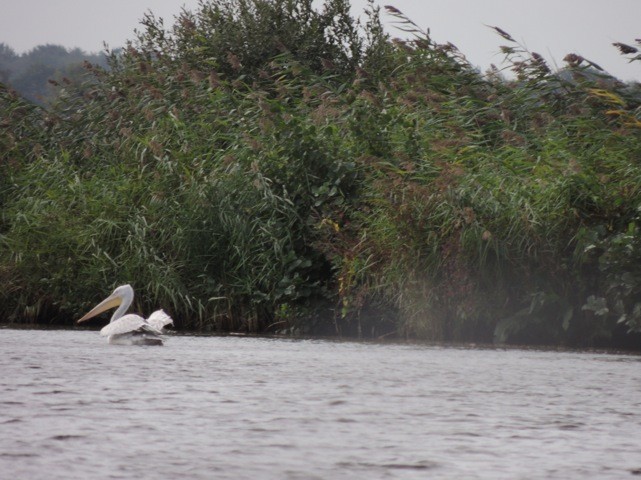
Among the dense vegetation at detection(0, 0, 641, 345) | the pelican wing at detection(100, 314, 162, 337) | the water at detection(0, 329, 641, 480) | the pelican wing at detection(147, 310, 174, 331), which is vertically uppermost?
the dense vegetation at detection(0, 0, 641, 345)

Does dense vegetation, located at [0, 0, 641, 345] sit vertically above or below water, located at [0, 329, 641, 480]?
above

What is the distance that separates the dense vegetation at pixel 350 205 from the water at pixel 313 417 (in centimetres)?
205

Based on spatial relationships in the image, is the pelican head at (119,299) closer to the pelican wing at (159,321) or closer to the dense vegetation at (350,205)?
the pelican wing at (159,321)

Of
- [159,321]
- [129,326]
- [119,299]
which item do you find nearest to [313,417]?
[129,326]

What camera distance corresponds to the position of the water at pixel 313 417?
3117 mm

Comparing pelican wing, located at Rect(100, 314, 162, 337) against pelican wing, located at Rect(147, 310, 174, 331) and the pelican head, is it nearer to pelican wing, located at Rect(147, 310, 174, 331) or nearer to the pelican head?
pelican wing, located at Rect(147, 310, 174, 331)

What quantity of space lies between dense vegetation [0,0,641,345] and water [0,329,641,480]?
6.73ft

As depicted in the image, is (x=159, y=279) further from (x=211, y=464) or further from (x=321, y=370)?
(x=211, y=464)

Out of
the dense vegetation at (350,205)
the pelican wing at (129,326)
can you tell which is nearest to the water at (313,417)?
the pelican wing at (129,326)

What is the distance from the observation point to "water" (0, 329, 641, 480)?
10.2 ft

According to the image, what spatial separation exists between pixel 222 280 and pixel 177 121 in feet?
7.75

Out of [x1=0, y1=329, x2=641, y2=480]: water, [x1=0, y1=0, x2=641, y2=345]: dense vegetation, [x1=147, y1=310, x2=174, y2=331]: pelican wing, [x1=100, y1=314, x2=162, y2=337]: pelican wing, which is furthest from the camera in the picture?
[x1=0, y1=0, x2=641, y2=345]: dense vegetation

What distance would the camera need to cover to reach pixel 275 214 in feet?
38.4

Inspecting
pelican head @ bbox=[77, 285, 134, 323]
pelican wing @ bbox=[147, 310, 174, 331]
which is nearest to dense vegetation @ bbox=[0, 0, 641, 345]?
pelican head @ bbox=[77, 285, 134, 323]
